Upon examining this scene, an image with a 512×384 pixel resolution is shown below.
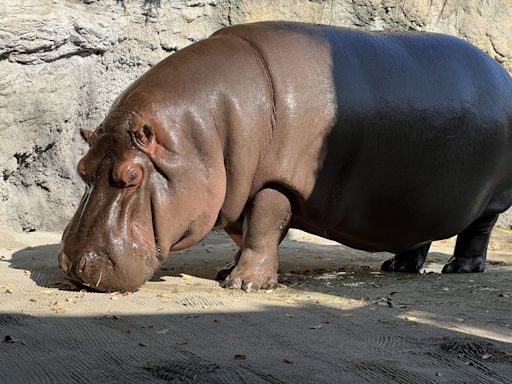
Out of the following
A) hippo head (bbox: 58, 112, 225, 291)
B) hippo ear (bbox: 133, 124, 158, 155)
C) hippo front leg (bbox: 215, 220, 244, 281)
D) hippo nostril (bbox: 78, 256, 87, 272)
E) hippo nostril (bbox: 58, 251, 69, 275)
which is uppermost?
hippo ear (bbox: 133, 124, 158, 155)

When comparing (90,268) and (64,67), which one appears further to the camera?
(64,67)

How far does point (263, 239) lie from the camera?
5.31m

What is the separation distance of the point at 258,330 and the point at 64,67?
5152 mm

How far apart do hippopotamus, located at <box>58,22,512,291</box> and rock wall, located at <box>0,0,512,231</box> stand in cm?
290

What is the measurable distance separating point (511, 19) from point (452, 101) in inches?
241

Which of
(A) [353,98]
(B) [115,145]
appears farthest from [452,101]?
(B) [115,145]

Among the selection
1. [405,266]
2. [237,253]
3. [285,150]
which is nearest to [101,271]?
[237,253]

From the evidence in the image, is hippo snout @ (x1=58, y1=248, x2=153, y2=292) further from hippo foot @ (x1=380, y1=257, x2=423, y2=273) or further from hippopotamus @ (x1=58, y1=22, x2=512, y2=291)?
hippo foot @ (x1=380, y1=257, x2=423, y2=273)

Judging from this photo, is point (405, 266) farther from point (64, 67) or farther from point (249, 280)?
point (64, 67)

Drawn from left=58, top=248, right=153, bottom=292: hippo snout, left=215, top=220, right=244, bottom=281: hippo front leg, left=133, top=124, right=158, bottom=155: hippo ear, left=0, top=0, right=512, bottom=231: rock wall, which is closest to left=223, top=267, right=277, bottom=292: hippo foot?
left=215, top=220, right=244, bottom=281: hippo front leg

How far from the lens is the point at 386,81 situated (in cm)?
571

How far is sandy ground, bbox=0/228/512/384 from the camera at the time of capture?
3059 mm

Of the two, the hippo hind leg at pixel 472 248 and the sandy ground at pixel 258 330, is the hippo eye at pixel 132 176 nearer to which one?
the sandy ground at pixel 258 330

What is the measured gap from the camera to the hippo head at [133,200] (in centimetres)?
482
